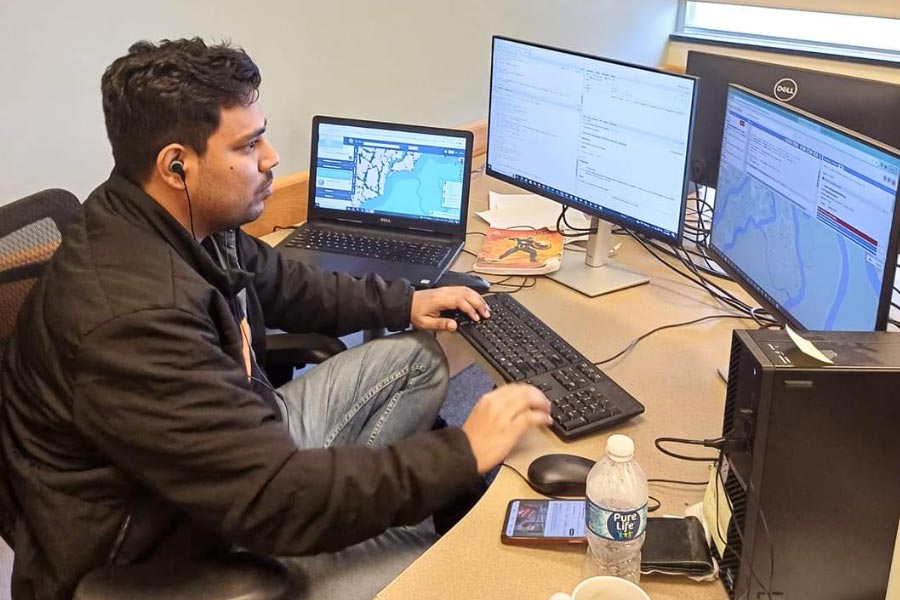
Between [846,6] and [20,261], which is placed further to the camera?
[846,6]

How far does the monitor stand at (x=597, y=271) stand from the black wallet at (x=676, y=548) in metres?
0.76

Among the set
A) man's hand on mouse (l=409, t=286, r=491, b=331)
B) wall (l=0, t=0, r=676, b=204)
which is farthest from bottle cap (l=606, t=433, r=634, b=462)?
wall (l=0, t=0, r=676, b=204)

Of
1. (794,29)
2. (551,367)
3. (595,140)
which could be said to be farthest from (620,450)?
(794,29)

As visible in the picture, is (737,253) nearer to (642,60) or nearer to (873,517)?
(873,517)

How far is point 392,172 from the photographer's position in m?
1.96

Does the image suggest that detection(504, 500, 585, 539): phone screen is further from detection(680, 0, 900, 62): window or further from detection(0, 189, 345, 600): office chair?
detection(680, 0, 900, 62): window

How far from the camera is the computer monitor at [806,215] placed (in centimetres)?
113

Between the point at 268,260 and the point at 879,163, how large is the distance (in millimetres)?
1108

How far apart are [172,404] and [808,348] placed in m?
0.74

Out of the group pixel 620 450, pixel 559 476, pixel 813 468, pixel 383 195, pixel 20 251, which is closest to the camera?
pixel 813 468

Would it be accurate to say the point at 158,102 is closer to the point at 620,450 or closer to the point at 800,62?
the point at 620,450

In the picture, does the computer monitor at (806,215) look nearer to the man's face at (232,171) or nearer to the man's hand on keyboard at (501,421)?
the man's hand on keyboard at (501,421)

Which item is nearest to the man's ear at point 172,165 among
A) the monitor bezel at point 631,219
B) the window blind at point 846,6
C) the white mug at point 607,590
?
the white mug at point 607,590

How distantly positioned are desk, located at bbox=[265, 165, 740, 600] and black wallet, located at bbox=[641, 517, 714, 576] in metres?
0.02
